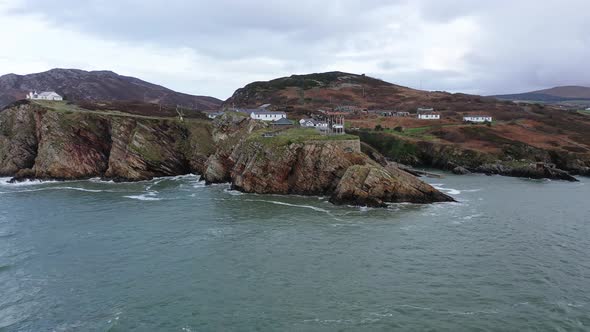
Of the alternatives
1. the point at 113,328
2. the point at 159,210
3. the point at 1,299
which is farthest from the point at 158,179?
the point at 113,328

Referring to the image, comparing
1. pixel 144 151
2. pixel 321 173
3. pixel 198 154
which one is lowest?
pixel 321 173

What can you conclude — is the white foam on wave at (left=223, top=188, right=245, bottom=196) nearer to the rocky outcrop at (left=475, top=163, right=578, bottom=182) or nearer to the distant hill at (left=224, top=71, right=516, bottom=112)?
the rocky outcrop at (left=475, top=163, right=578, bottom=182)

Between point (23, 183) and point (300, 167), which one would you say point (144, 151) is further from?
point (300, 167)

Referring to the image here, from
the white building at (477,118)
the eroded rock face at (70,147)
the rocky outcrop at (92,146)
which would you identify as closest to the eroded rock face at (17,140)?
the rocky outcrop at (92,146)

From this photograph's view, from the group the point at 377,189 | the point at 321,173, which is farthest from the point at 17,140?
the point at 377,189

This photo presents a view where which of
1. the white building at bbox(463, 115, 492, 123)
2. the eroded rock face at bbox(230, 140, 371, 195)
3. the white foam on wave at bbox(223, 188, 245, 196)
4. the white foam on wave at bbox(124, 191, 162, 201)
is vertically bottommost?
the white foam on wave at bbox(223, 188, 245, 196)

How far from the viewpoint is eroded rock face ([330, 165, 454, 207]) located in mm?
48938

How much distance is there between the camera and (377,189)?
49.3m

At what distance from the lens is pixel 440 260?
3105 cm

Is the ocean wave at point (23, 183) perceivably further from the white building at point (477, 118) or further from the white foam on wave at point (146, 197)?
the white building at point (477, 118)

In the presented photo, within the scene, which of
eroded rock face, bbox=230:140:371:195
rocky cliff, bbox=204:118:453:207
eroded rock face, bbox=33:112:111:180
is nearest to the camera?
rocky cliff, bbox=204:118:453:207

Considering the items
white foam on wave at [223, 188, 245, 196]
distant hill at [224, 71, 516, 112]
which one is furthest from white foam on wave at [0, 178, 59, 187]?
distant hill at [224, 71, 516, 112]

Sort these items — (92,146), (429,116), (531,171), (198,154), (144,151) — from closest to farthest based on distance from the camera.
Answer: (531,171), (144,151), (92,146), (198,154), (429,116)

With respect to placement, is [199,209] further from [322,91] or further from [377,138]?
[322,91]
